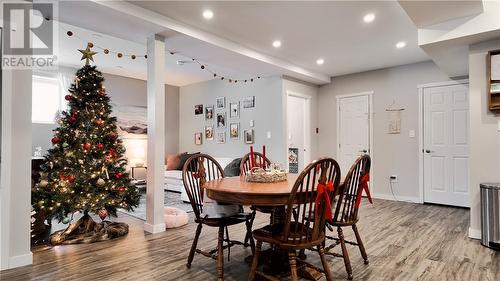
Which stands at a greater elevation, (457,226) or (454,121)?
(454,121)

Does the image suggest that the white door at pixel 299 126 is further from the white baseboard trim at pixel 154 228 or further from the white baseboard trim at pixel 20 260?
the white baseboard trim at pixel 20 260

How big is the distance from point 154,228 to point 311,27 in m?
3.07

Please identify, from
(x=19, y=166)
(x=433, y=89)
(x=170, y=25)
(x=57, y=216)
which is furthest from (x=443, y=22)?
(x=57, y=216)

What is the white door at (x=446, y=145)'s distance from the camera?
15.1ft

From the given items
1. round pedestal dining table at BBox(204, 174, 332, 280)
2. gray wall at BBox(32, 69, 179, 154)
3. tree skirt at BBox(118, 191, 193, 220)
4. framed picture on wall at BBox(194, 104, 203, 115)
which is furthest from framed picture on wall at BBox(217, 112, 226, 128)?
round pedestal dining table at BBox(204, 174, 332, 280)

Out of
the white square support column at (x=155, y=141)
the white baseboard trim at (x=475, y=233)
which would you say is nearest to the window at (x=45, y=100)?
the white square support column at (x=155, y=141)

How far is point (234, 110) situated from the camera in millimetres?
6367

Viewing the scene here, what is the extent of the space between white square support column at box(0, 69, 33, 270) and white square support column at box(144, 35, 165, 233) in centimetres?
117

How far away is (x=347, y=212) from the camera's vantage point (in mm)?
2332

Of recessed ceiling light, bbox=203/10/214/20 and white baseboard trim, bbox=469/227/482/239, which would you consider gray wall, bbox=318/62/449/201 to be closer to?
white baseboard trim, bbox=469/227/482/239

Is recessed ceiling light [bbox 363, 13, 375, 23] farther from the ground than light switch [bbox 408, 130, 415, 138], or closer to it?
farther from the ground

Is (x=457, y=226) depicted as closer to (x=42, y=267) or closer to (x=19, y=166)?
(x=42, y=267)

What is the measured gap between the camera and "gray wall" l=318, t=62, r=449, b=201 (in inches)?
200

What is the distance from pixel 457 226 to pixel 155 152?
12.6 ft
